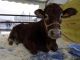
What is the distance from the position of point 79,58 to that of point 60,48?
7.5 inches

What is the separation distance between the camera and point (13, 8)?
9.53ft

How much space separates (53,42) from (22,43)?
214 millimetres

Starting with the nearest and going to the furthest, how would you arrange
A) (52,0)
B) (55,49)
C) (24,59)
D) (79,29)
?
(24,59), (55,49), (79,29), (52,0)

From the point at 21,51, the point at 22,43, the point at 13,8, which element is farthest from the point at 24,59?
the point at 13,8

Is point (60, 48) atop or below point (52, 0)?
below

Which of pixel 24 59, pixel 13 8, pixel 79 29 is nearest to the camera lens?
pixel 24 59

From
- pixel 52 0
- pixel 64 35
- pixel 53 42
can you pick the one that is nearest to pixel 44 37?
pixel 53 42

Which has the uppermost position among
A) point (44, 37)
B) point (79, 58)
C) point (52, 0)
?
point (52, 0)

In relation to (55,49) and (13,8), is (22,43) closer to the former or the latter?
(55,49)

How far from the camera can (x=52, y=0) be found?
6.43ft

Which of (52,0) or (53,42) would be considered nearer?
(53,42)

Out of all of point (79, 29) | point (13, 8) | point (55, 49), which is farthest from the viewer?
point (13, 8)

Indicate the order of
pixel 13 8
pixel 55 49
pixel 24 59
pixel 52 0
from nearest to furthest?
pixel 24 59
pixel 55 49
pixel 52 0
pixel 13 8

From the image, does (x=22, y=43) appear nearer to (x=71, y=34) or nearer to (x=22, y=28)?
(x=22, y=28)
